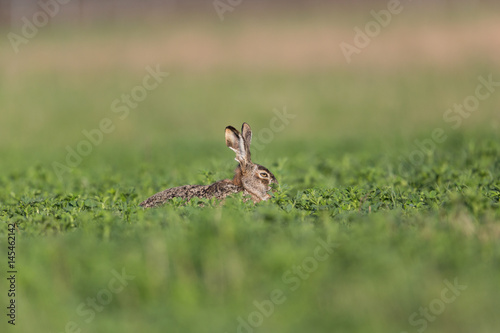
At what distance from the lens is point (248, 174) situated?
962 cm

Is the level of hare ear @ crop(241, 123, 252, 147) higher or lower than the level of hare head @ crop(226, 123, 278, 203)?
higher

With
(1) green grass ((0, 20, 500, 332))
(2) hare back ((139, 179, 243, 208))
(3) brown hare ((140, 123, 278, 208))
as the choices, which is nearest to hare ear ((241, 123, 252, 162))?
(3) brown hare ((140, 123, 278, 208))

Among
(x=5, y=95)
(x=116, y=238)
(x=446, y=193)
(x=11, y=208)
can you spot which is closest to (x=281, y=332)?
(x=116, y=238)

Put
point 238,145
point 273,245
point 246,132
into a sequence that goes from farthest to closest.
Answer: point 246,132 → point 238,145 → point 273,245

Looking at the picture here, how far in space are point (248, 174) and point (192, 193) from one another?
1.04 metres

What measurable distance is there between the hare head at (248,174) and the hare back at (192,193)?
422mm

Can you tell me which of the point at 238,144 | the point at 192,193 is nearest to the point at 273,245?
the point at 192,193

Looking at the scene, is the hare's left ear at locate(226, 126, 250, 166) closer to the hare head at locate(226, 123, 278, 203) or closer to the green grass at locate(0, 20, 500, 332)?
the hare head at locate(226, 123, 278, 203)

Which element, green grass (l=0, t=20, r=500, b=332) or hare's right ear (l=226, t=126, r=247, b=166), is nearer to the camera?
green grass (l=0, t=20, r=500, b=332)

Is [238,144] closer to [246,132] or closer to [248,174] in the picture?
[246,132]

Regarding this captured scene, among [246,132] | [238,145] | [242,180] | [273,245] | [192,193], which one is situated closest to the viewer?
[273,245]

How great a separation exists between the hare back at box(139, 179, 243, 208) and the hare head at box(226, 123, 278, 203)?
1.38 feet

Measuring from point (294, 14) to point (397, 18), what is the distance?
7.61 m

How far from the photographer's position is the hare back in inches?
344
